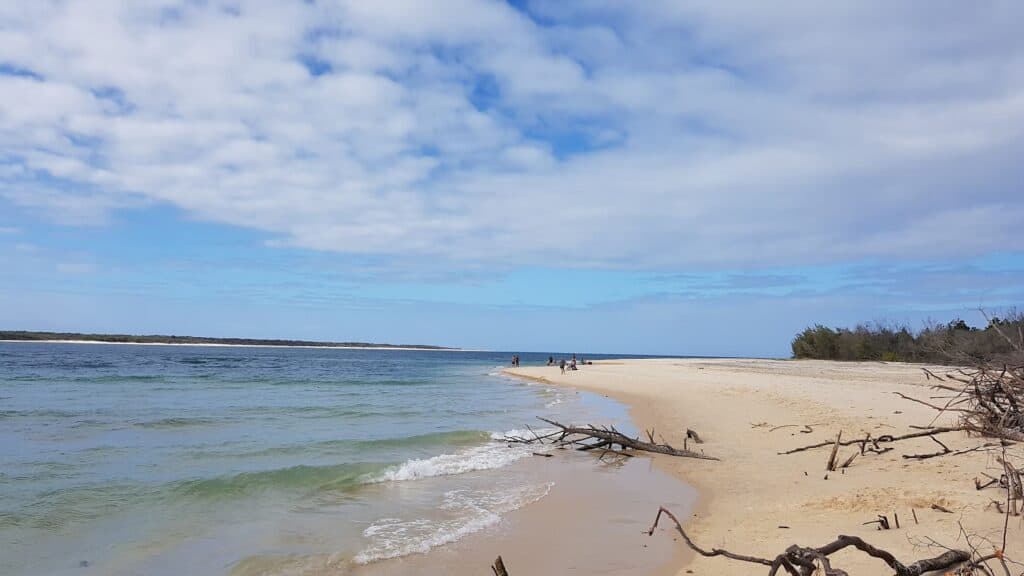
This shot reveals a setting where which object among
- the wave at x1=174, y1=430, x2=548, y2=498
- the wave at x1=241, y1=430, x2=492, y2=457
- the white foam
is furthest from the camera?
the wave at x1=241, y1=430, x2=492, y2=457

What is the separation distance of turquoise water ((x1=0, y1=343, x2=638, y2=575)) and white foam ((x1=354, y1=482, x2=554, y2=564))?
3 centimetres

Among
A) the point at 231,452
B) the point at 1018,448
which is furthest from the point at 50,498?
the point at 1018,448

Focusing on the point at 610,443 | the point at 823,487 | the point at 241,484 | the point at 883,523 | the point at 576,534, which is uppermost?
the point at 883,523

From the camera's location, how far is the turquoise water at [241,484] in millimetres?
6660

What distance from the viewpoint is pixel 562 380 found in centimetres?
3684

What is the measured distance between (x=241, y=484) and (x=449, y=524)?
3.97m

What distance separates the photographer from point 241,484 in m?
9.64

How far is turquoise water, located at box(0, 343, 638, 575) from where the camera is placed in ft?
21.9

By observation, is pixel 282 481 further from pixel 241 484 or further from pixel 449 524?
pixel 449 524

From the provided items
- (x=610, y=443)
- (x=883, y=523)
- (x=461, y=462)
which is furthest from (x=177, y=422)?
(x=883, y=523)

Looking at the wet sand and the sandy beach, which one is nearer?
the sandy beach

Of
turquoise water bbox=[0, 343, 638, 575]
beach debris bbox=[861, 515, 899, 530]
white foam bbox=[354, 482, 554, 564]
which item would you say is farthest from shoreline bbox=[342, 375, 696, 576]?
beach debris bbox=[861, 515, 899, 530]

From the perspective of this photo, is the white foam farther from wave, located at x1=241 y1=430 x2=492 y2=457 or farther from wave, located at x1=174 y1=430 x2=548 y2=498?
wave, located at x1=241 y1=430 x2=492 y2=457

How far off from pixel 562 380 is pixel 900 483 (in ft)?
96.6
